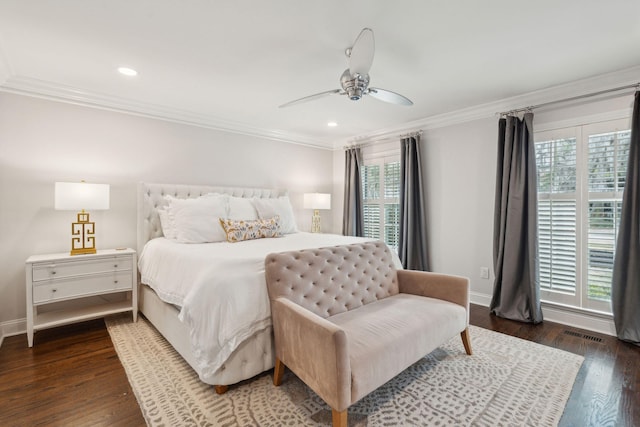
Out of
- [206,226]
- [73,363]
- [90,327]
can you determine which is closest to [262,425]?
[73,363]

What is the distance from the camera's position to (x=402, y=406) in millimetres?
1768

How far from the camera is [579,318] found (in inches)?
116

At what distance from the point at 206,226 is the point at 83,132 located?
165cm

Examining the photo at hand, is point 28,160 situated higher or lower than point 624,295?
higher

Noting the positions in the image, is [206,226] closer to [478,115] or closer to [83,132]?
[83,132]

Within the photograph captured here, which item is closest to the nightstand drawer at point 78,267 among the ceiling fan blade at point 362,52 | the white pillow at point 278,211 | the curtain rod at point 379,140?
the white pillow at point 278,211

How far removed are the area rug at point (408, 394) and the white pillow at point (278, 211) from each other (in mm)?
1745

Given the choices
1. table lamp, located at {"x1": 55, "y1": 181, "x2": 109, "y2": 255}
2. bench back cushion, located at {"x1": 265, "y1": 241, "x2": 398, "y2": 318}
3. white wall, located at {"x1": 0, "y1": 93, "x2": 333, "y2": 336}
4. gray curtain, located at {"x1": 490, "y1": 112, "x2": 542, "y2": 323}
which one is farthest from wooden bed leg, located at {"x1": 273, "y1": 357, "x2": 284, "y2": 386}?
gray curtain, located at {"x1": 490, "y1": 112, "x2": 542, "y2": 323}

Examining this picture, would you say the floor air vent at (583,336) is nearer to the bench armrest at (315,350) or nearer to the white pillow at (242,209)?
the bench armrest at (315,350)

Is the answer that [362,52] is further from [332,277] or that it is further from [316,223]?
[316,223]

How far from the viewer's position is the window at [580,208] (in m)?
2.78

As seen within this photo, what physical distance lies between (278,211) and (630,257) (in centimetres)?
345

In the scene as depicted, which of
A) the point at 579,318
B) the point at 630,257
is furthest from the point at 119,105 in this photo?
the point at 579,318

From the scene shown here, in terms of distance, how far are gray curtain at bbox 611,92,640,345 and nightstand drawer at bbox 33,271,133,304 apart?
4.59m
